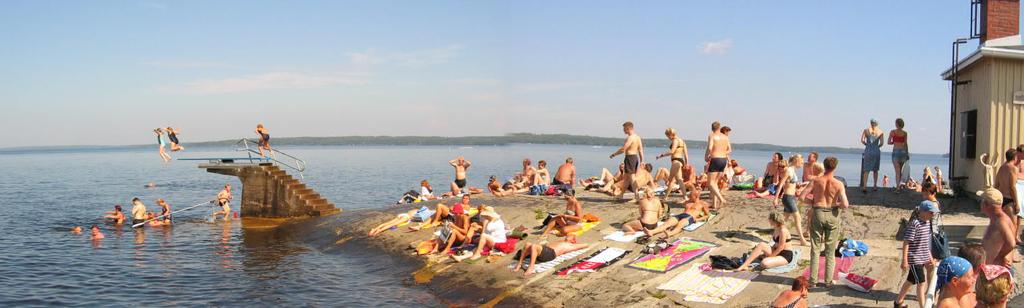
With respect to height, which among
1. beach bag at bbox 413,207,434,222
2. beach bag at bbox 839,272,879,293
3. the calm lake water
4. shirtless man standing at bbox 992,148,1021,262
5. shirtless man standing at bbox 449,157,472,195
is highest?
shirtless man standing at bbox 992,148,1021,262

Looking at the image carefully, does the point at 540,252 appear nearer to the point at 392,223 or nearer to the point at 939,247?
the point at 392,223

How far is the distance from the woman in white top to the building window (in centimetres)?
955

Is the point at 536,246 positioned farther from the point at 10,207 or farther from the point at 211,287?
the point at 10,207

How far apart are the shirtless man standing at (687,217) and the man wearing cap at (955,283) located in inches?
305

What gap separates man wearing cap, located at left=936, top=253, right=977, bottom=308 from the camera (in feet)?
19.4

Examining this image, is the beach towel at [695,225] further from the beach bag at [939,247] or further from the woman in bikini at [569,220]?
the beach bag at [939,247]

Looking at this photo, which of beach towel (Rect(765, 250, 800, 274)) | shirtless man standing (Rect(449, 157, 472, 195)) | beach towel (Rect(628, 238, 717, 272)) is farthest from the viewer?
shirtless man standing (Rect(449, 157, 472, 195))

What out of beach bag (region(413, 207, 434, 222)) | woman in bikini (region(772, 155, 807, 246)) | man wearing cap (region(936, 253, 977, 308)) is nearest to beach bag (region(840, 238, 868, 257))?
woman in bikini (region(772, 155, 807, 246))

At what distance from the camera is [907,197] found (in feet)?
51.6

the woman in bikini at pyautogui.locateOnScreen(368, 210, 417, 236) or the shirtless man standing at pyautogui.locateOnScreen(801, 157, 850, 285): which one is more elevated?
the shirtless man standing at pyautogui.locateOnScreen(801, 157, 850, 285)

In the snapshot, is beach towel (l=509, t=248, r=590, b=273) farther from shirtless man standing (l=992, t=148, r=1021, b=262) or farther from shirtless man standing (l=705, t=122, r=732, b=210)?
shirtless man standing (l=992, t=148, r=1021, b=262)

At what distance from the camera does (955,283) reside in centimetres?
590

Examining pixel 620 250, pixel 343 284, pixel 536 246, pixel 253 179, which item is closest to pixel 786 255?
pixel 620 250

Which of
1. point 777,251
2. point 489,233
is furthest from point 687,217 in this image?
point 489,233
